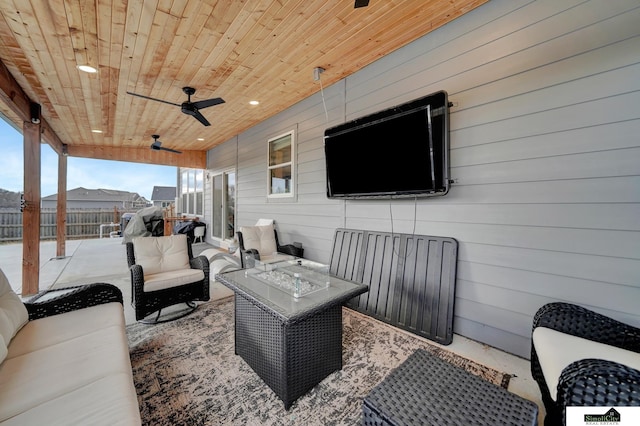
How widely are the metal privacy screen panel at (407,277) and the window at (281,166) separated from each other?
1.95 meters

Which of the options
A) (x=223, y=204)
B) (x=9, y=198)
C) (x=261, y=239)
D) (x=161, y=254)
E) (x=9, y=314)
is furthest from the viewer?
(x=223, y=204)

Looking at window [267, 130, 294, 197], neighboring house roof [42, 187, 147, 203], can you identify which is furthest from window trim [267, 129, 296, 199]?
neighboring house roof [42, 187, 147, 203]

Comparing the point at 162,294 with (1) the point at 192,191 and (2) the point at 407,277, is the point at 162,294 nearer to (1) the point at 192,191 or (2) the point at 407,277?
(2) the point at 407,277

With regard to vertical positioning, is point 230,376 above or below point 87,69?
below

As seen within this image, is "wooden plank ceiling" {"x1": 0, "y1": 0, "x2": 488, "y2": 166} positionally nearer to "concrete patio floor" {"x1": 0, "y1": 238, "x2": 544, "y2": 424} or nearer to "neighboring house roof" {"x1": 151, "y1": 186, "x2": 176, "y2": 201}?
"concrete patio floor" {"x1": 0, "y1": 238, "x2": 544, "y2": 424}

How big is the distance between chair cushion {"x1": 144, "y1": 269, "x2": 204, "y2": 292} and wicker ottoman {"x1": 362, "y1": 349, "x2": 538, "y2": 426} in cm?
250

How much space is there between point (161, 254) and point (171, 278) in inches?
19.5

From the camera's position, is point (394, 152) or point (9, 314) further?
point (394, 152)

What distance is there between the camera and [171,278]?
2809 mm

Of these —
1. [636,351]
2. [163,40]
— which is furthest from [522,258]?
[163,40]

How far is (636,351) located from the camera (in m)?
1.46

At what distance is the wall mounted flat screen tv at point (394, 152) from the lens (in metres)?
2.45

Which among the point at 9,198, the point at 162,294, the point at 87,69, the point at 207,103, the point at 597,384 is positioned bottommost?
the point at 162,294

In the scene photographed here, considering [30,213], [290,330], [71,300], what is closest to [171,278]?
[71,300]
